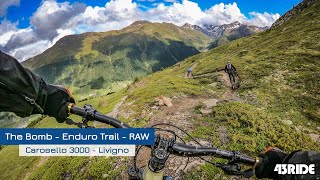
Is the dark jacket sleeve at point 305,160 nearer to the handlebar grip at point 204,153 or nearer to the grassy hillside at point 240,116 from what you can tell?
the handlebar grip at point 204,153

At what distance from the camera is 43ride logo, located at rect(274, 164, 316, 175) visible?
15.5 feet

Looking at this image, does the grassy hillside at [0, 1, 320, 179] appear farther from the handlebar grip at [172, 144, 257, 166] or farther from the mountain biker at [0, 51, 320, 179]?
the mountain biker at [0, 51, 320, 179]

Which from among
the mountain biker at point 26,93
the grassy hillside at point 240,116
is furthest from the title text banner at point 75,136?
the grassy hillside at point 240,116

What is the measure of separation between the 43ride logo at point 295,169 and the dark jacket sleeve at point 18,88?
501 centimetres

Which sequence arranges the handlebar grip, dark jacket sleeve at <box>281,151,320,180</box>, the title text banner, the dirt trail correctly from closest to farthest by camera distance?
dark jacket sleeve at <box>281,151,320,180</box> < the handlebar grip < the title text banner < the dirt trail

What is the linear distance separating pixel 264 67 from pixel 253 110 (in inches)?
671

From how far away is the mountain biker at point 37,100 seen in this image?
4198 mm

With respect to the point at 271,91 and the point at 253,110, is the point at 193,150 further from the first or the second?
the point at 271,91

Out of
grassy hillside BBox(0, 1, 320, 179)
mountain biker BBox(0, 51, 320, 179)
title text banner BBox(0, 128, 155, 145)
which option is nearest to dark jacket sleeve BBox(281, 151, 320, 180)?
mountain biker BBox(0, 51, 320, 179)

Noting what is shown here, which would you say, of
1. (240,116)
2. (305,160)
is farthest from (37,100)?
(240,116)

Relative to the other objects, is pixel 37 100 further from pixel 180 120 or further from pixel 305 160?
pixel 180 120

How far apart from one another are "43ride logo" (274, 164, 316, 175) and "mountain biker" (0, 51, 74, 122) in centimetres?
469

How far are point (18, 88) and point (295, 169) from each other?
5353mm

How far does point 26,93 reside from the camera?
4.52 m
